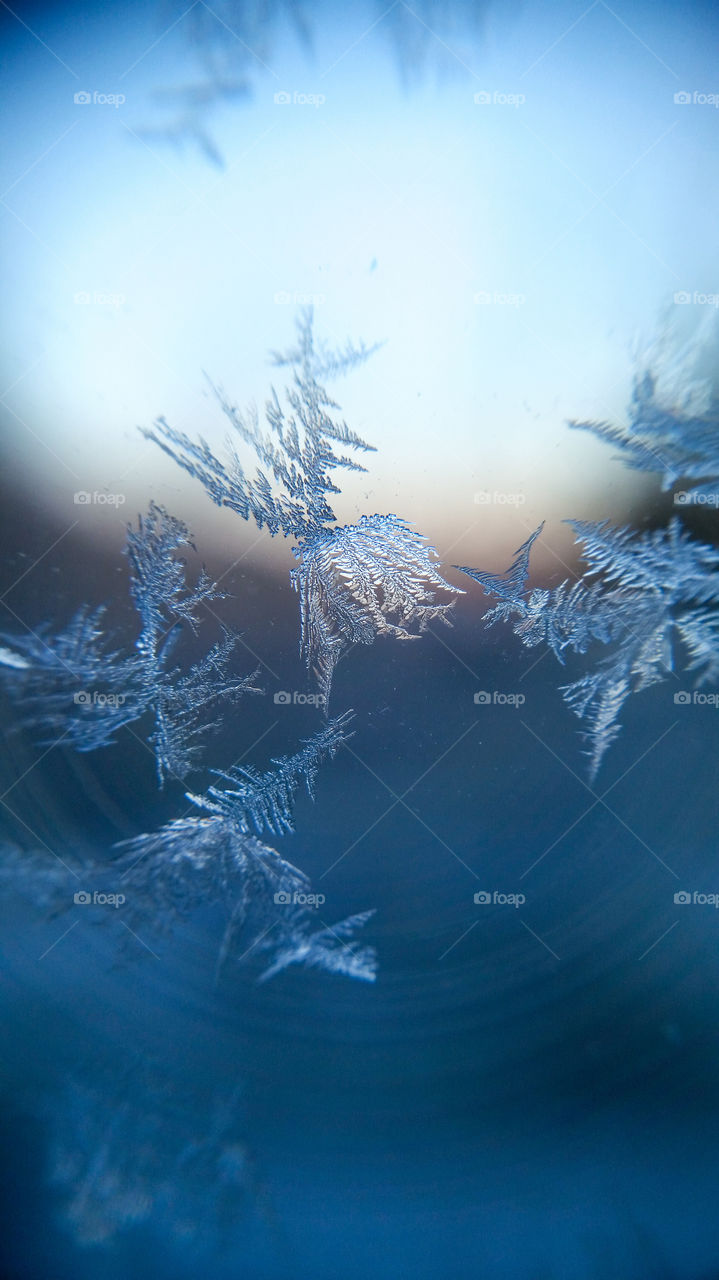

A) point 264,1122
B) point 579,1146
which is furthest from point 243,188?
point 579,1146

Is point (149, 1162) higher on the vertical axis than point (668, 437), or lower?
lower

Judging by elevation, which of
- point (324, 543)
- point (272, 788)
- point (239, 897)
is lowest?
point (239, 897)

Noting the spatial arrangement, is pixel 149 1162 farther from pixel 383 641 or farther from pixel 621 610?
pixel 621 610

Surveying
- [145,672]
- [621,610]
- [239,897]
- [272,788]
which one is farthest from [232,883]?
[621,610]

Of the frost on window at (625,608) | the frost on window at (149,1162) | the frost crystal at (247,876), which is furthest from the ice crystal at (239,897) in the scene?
the frost on window at (625,608)

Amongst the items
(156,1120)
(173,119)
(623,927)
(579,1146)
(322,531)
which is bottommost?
(579,1146)

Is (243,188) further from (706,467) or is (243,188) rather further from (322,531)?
(706,467)

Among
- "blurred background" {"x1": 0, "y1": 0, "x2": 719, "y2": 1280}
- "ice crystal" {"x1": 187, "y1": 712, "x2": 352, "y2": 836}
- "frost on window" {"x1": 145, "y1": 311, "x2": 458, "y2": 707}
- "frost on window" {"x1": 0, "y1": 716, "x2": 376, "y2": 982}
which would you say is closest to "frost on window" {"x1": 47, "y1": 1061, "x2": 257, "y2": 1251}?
"blurred background" {"x1": 0, "y1": 0, "x2": 719, "y2": 1280}
